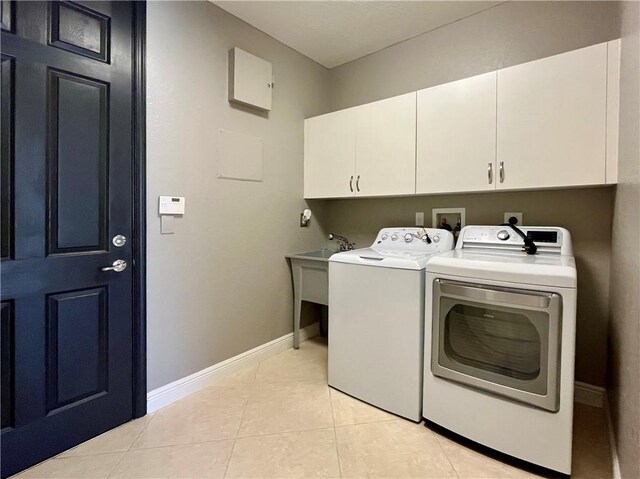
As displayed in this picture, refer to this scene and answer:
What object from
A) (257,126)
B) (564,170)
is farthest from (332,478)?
(257,126)

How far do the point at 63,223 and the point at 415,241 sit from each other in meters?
2.02

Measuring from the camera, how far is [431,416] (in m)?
1.72

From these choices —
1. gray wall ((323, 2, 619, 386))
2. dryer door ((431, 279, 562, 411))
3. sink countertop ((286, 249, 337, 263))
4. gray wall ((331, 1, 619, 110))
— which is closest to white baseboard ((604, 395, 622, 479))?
gray wall ((323, 2, 619, 386))

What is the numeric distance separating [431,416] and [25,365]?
1.93 metres

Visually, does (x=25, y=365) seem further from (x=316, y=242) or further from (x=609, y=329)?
(x=609, y=329)

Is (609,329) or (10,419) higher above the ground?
(609,329)

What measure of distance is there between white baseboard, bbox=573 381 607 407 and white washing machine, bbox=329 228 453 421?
3.42 ft

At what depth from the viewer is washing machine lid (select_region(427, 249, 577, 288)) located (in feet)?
4.48

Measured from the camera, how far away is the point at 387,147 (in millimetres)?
2363

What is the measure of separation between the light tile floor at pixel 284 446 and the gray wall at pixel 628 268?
39 centimetres

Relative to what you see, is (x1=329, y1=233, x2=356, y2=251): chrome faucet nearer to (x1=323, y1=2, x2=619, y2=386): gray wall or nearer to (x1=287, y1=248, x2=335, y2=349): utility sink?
(x1=287, y1=248, x2=335, y2=349): utility sink

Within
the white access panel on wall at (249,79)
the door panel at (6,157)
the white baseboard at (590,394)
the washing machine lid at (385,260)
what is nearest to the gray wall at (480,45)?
the white access panel on wall at (249,79)

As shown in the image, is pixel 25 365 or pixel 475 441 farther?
pixel 475 441

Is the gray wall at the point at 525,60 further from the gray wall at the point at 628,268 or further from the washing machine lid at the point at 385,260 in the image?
the washing machine lid at the point at 385,260
